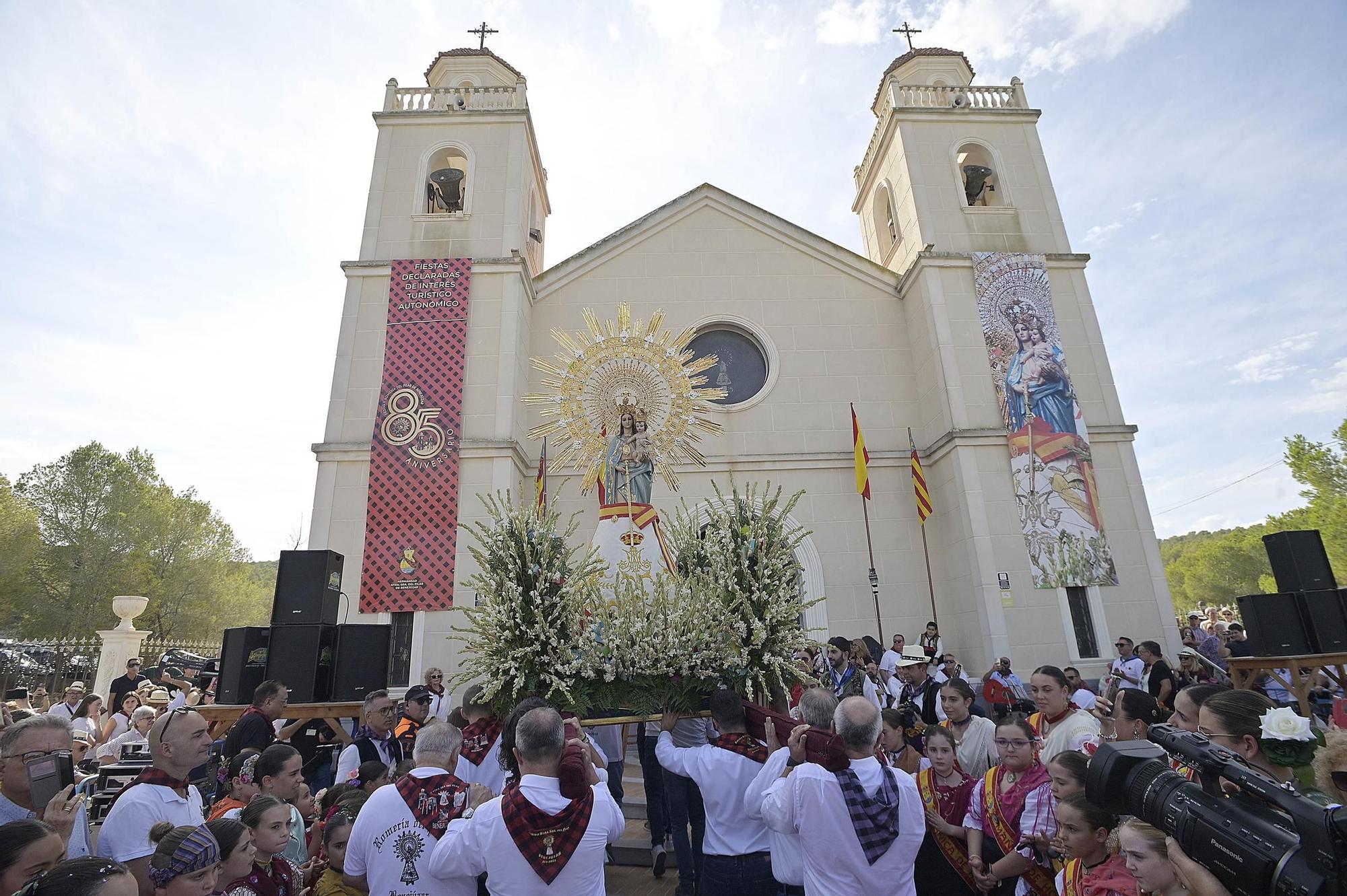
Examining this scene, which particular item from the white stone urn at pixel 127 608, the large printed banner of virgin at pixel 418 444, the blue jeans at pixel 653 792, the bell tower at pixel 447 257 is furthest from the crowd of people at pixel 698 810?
the white stone urn at pixel 127 608

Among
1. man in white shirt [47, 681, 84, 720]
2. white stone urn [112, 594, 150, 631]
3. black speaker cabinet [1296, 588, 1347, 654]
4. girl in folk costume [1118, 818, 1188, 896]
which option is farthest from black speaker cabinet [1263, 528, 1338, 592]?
white stone urn [112, 594, 150, 631]

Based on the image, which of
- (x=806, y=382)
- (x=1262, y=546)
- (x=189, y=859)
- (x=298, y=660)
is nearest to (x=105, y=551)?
(x=298, y=660)

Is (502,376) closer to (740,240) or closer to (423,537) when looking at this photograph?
(423,537)

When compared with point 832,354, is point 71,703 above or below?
below

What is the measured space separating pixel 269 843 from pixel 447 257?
12.2m

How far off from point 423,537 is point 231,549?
24825mm

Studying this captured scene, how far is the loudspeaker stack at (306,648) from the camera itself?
23.2ft

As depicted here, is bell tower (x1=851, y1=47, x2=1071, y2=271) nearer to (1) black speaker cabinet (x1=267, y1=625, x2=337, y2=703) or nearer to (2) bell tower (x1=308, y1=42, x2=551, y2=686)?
(2) bell tower (x1=308, y1=42, x2=551, y2=686)

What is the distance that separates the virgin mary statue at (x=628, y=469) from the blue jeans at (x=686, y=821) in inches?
103

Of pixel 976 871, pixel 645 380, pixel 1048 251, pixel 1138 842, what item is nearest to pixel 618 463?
pixel 645 380

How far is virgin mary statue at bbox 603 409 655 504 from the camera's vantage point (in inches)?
258

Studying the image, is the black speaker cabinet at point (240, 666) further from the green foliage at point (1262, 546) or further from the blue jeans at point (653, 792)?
the green foliage at point (1262, 546)

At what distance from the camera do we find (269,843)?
9.41ft

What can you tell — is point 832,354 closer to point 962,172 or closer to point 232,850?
point 962,172
